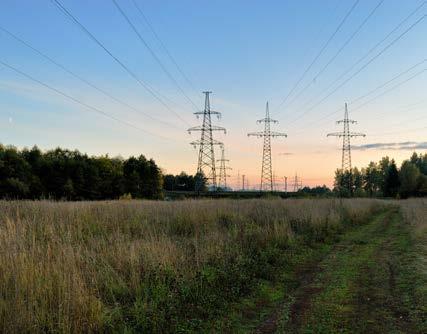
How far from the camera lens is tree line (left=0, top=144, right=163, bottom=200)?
68375 millimetres

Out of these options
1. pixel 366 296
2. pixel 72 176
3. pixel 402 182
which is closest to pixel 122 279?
pixel 366 296

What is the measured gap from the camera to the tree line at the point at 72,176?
2692 inches

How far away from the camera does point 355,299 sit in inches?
300

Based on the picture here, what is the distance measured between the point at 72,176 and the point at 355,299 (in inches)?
3060

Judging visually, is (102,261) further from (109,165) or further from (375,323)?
(109,165)

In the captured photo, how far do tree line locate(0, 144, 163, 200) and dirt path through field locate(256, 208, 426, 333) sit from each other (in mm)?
51002

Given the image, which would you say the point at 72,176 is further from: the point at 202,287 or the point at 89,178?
the point at 202,287

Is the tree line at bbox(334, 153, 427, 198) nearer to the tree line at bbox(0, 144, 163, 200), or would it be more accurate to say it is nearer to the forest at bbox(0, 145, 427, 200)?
the forest at bbox(0, 145, 427, 200)

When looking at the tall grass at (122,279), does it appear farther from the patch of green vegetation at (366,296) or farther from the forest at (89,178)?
the forest at (89,178)

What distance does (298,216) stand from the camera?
743 inches

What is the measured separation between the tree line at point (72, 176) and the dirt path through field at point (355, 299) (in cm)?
5100

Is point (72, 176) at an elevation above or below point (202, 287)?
above

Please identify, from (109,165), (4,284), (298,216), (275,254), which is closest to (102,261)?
(4,284)

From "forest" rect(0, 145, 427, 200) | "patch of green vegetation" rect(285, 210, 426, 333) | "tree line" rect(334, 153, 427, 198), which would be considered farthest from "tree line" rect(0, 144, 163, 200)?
"patch of green vegetation" rect(285, 210, 426, 333)
